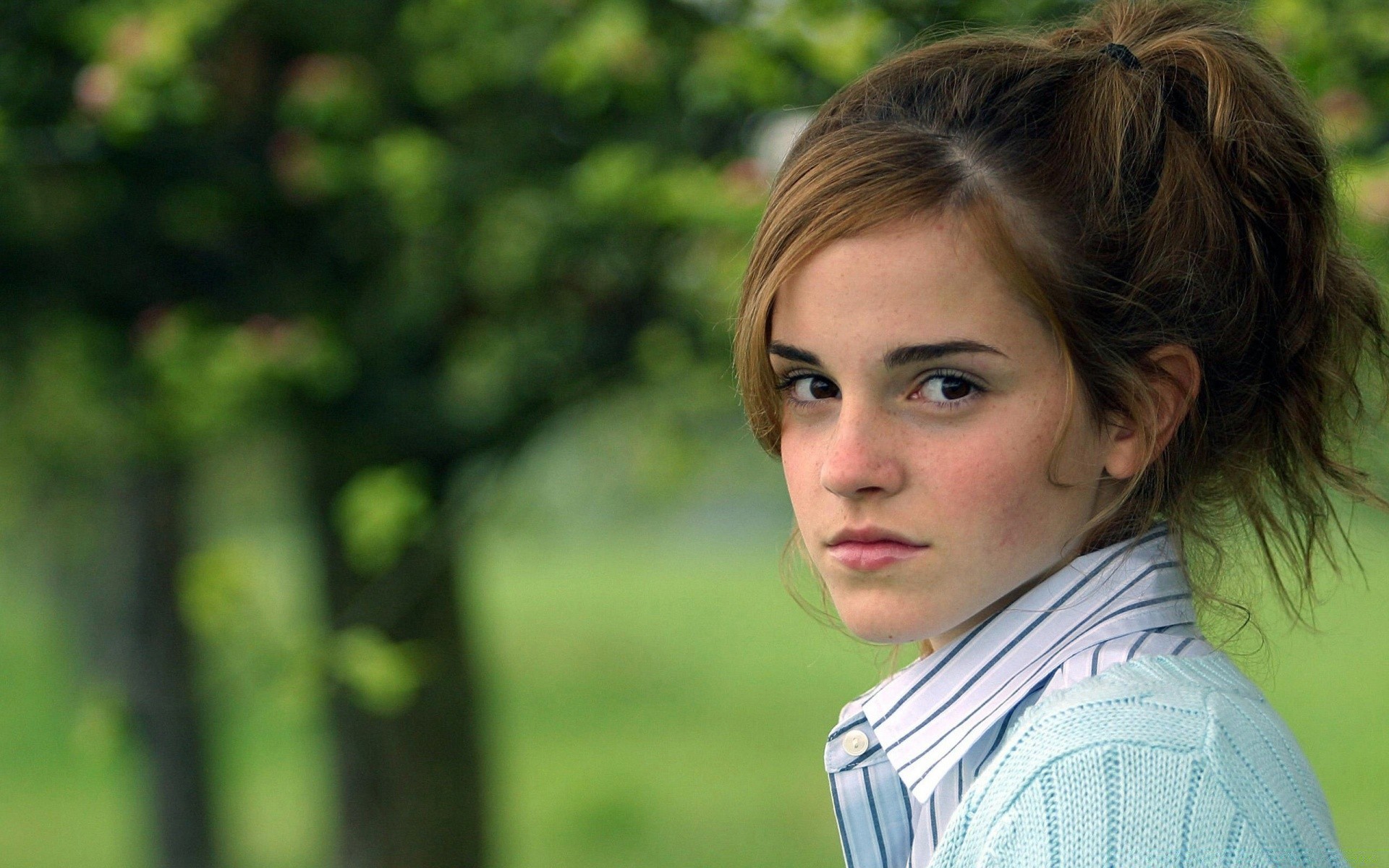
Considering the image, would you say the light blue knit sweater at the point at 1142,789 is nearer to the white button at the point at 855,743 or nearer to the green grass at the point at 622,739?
the white button at the point at 855,743

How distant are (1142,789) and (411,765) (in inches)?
159

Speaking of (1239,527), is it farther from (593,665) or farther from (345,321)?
(593,665)

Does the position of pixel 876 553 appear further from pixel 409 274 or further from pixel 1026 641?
pixel 409 274

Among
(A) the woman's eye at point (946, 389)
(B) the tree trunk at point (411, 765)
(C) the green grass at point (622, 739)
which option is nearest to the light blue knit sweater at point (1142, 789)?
(A) the woman's eye at point (946, 389)

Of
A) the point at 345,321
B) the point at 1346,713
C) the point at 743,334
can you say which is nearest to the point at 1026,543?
the point at 743,334

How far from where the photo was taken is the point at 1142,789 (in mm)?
1135

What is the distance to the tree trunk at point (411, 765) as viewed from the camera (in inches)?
191

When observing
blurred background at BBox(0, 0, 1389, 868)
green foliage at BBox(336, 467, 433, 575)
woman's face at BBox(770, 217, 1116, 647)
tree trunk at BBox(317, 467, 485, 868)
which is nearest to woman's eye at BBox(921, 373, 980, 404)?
woman's face at BBox(770, 217, 1116, 647)

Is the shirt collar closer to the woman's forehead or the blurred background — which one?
the woman's forehead

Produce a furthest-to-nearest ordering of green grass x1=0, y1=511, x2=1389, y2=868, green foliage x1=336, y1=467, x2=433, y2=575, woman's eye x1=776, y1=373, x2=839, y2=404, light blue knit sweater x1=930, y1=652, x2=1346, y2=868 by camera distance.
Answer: green grass x1=0, y1=511, x2=1389, y2=868 → green foliage x1=336, y1=467, x2=433, y2=575 → woman's eye x1=776, y1=373, x2=839, y2=404 → light blue knit sweater x1=930, y1=652, x2=1346, y2=868

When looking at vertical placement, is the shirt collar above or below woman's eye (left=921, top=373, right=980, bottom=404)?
below

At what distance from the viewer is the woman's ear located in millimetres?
1455

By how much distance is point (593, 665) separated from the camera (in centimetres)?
1611

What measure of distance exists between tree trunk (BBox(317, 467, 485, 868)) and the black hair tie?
3.58m
